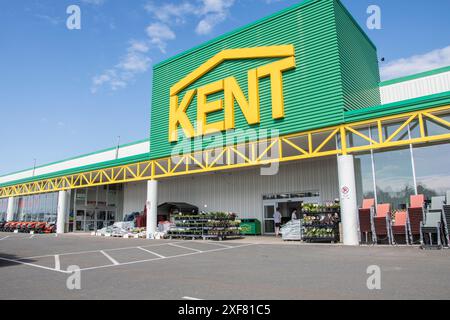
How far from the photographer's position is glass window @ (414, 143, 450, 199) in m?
14.5

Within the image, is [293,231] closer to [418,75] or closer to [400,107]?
[400,107]

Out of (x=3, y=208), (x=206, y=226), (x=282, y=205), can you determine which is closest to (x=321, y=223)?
(x=206, y=226)

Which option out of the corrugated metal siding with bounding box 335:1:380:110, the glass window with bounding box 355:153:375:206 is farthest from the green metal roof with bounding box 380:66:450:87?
the glass window with bounding box 355:153:375:206

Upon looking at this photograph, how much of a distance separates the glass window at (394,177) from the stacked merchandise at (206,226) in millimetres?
8030

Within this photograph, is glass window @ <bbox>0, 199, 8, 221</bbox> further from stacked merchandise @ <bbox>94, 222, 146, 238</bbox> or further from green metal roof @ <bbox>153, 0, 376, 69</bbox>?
green metal roof @ <bbox>153, 0, 376, 69</bbox>

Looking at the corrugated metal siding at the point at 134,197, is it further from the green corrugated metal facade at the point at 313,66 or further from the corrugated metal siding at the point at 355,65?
the corrugated metal siding at the point at 355,65

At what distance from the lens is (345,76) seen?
16.7 m

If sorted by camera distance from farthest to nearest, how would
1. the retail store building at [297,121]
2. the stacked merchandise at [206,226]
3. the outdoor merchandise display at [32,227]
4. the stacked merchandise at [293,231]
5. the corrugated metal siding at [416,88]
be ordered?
the outdoor merchandise display at [32,227] → the stacked merchandise at [206,226] → the stacked merchandise at [293,231] → the corrugated metal siding at [416,88] → the retail store building at [297,121]

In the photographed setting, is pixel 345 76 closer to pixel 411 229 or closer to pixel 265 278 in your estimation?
pixel 411 229

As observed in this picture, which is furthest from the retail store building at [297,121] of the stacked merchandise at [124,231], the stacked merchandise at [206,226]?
the stacked merchandise at [206,226]

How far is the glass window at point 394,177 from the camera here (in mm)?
14969

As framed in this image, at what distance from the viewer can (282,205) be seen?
23234mm
